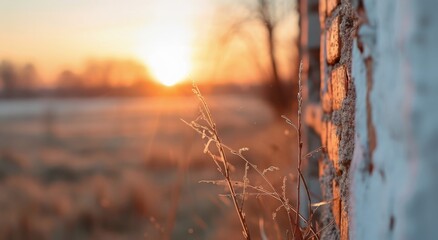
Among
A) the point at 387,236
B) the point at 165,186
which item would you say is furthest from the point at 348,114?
the point at 165,186

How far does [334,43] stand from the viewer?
1.48 metres

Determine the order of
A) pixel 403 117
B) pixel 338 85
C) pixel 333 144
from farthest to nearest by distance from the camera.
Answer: pixel 333 144, pixel 338 85, pixel 403 117

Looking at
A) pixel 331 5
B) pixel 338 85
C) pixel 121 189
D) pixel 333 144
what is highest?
pixel 331 5

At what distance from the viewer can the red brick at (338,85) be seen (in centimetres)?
132

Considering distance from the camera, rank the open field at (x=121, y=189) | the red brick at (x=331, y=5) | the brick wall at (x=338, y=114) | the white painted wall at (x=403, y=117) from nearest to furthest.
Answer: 1. the white painted wall at (x=403, y=117)
2. the brick wall at (x=338, y=114)
3. the red brick at (x=331, y=5)
4. the open field at (x=121, y=189)

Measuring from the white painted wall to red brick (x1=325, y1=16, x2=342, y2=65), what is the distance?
0.52m

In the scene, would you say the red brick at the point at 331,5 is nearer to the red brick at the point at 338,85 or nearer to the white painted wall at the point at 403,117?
the red brick at the point at 338,85

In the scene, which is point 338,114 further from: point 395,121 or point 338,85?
point 395,121

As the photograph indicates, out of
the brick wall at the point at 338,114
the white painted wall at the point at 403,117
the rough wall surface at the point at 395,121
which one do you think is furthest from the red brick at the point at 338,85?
the white painted wall at the point at 403,117

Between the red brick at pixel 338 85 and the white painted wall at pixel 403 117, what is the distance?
42cm

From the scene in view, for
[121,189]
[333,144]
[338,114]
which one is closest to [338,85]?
[338,114]

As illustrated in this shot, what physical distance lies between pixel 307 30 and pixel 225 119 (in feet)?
65.6

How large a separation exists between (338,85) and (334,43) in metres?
0.13

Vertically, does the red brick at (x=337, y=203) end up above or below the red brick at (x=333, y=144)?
below
